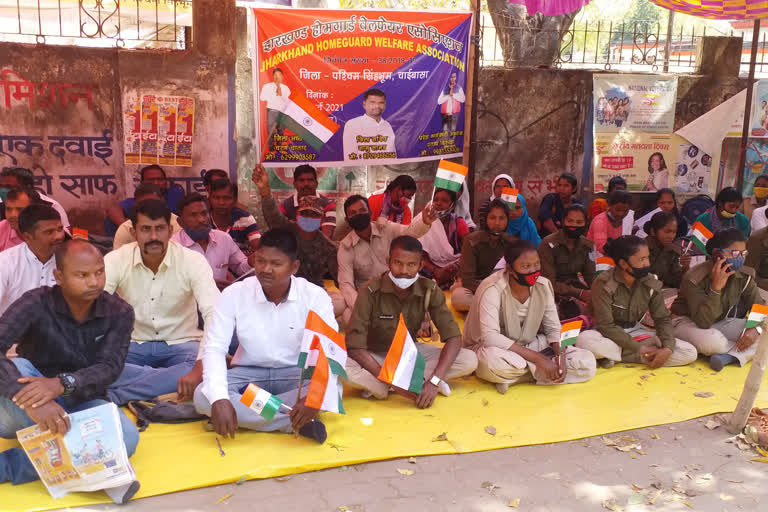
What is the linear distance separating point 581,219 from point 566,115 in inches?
131

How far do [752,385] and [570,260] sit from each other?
2.45m

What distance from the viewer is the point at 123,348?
3555 mm

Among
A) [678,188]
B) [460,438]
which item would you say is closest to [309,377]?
[460,438]

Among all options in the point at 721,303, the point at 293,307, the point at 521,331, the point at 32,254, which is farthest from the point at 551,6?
the point at 32,254

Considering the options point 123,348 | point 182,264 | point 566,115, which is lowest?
point 123,348

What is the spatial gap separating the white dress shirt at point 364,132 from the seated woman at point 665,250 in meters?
2.89

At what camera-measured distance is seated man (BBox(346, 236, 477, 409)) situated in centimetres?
438

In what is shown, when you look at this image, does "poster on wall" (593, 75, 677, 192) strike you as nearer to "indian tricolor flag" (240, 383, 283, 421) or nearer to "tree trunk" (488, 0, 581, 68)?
"tree trunk" (488, 0, 581, 68)

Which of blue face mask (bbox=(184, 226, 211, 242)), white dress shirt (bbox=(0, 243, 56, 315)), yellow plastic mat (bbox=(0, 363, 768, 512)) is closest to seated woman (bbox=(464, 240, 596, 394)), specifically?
yellow plastic mat (bbox=(0, 363, 768, 512))

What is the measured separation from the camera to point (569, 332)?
14.7 ft

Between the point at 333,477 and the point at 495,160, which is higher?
the point at 495,160

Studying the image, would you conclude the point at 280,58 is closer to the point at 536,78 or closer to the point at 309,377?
the point at 536,78

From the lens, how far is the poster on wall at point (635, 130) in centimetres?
899

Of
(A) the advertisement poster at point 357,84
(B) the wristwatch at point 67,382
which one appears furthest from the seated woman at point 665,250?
(B) the wristwatch at point 67,382
